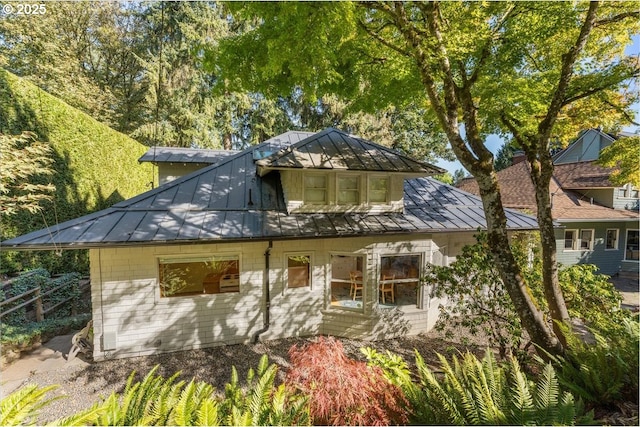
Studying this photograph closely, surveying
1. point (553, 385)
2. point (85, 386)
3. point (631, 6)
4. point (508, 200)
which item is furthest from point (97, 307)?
point (508, 200)

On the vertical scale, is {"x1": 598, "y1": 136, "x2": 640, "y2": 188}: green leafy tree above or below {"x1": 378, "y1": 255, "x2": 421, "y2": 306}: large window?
above

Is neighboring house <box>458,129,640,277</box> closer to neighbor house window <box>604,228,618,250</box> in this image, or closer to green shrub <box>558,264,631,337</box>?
neighbor house window <box>604,228,618,250</box>

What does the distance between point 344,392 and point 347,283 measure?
511cm

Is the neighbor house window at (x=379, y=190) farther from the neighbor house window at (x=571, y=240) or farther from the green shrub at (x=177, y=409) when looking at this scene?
the neighbor house window at (x=571, y=240)

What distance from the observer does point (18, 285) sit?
7.44m

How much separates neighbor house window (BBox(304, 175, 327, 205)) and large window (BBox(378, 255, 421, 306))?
253cm

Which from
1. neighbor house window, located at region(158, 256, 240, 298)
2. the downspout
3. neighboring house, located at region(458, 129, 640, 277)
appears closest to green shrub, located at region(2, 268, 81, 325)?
neighbor house window, located at region(158, 256, 240, 298)

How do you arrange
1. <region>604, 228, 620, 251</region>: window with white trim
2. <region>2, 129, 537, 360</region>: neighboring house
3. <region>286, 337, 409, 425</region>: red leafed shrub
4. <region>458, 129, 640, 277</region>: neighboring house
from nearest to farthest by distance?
<region>286, 337, 409, 425</region>: red leafed shrub → <region>2, 129, 537, 360</region>: neighboring house → <region>458, 129, 640, 277</region>: neighboring house → <region>604, 228, 620, 251</region>: window with white trim

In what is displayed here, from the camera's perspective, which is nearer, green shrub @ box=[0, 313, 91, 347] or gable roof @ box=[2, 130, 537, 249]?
gable roof @ box=[2, 130, 537, 249]

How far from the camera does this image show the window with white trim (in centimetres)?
1489

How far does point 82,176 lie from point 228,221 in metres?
8.27

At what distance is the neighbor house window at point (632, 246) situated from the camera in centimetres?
1506

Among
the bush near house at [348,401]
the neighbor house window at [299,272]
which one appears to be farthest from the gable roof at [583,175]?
the bush near house at [348,401]

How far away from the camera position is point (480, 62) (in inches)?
211
